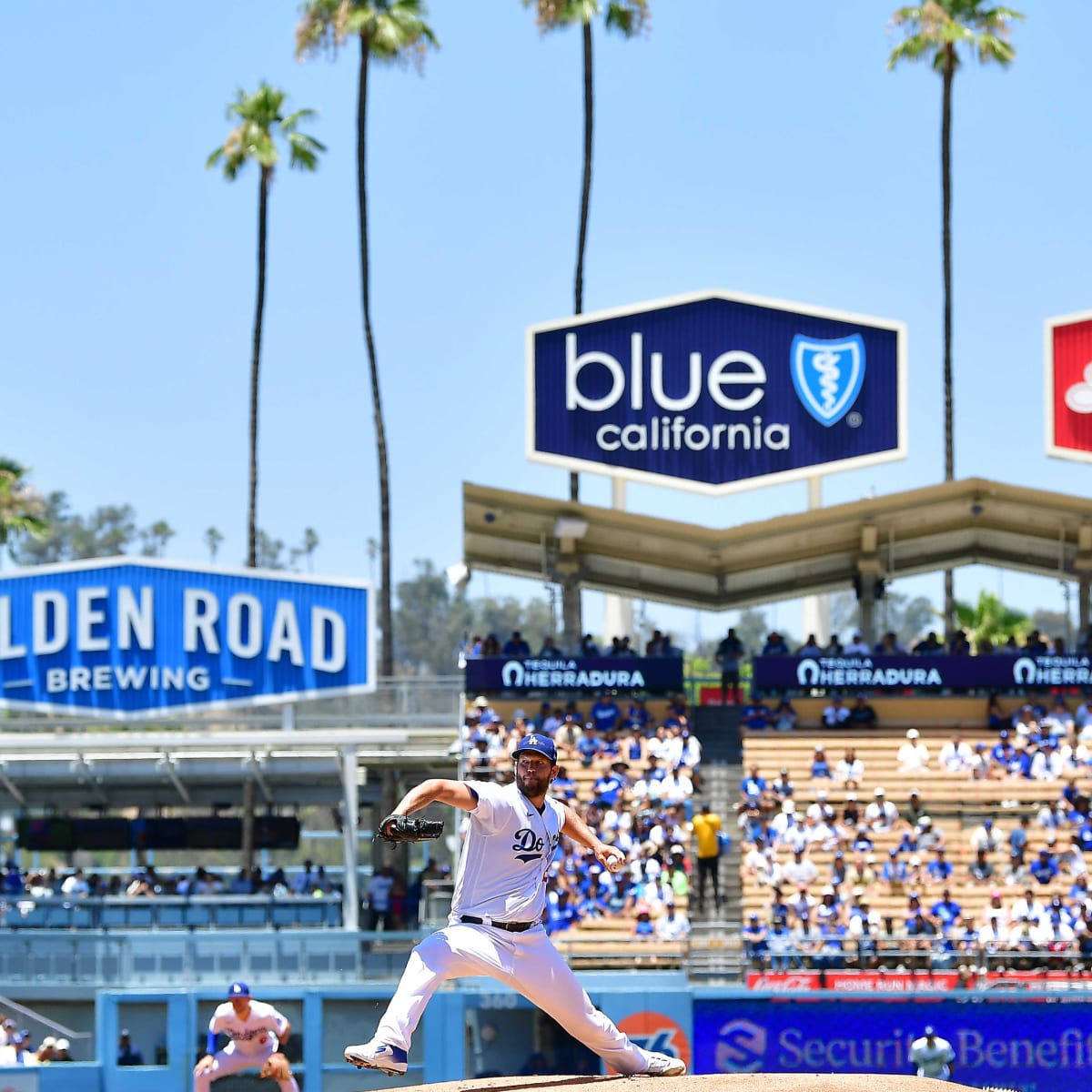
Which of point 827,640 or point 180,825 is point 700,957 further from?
point 180,825

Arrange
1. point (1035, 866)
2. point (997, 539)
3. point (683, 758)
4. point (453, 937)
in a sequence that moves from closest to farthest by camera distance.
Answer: point (453, 937)
point (1035, 866)
point (683, 758)
point (997, 539)

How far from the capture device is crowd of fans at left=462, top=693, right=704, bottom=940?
26109 mm

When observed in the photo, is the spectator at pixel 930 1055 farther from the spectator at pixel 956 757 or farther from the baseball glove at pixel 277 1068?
the spectator at pixel 956 757

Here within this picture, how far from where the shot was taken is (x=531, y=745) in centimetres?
963

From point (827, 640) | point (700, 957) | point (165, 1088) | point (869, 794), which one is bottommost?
point (165, 1088)

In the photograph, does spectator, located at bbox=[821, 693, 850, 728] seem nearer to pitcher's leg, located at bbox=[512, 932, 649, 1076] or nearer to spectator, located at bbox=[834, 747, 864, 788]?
spectator, located at bbox=[834, 747, 864, 788]

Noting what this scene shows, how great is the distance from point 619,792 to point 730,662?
5109 millimetres

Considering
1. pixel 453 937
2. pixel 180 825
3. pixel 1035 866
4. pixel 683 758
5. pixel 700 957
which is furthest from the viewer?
pixel 180 825

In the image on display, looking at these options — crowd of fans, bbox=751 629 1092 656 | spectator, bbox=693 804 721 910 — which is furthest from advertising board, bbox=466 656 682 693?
spectator, bbox=693 804 721 910

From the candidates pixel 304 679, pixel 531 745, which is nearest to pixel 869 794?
pixel 304 679

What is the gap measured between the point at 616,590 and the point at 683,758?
6.51 metres

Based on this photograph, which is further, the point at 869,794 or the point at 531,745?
the point at 869,794

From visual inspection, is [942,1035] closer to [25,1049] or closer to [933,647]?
Answer: [933,647]

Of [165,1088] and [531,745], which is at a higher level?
[531,745]
